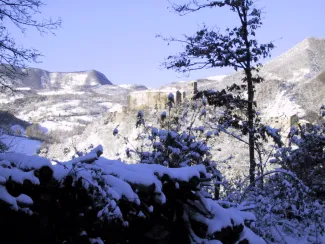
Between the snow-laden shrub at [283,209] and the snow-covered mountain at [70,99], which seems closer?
the snow-laden shrub at [283,209]

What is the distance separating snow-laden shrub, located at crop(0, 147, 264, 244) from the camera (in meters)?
2.07

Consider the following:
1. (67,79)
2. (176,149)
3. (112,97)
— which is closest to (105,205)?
(176,149)

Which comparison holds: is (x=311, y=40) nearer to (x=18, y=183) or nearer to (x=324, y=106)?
(x=324, y=106)

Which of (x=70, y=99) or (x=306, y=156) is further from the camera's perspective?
(x=70, y=99)

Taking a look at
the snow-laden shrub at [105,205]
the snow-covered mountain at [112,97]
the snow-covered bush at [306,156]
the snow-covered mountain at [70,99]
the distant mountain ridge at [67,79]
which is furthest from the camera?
the distant mountain ridge at [67,79]

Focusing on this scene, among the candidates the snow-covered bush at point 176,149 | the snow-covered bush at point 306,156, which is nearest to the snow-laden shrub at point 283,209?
the snow-covered bush at point 176,149

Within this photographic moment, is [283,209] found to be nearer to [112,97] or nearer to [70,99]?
[70,99]

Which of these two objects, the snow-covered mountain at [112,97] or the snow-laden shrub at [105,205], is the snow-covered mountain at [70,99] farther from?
the snow-laden shrub at [105,205]

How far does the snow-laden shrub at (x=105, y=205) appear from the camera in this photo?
6.81 feet

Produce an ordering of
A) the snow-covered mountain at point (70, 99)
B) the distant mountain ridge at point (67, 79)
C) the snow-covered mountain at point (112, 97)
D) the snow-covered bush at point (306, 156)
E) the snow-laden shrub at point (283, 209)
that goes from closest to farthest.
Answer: the snow-laden shrub at point (283, 209) → the snow-covered bush at point (306, 156) → the snow-covered mountain at point (112, 97) → the snow-covered mountain at point (70, 99) → the distant mountain ridge at point (67, 79)

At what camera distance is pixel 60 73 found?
132750mm

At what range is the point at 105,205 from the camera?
2395 millimetres

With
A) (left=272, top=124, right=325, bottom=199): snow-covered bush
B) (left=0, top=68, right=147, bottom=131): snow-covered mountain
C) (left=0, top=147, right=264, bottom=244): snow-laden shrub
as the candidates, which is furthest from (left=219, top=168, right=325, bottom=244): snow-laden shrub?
(left=0, top=68, right=147, bottom=131): snow-covered mountain

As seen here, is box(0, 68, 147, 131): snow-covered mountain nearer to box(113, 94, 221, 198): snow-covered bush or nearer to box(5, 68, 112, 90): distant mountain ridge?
box(5, 68, 112, 90): distant mountain ridge
